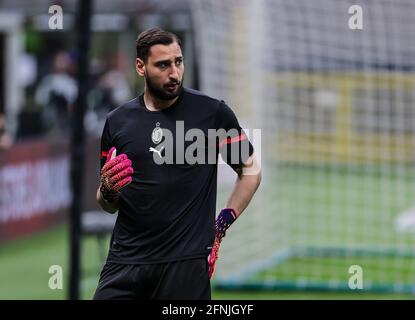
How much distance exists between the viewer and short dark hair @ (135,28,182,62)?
633cm

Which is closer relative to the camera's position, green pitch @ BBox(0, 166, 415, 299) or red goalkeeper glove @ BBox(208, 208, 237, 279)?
red goalkeeper glove @ BBox(208, 208, 237, 279)

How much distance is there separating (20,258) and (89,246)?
1254 mm

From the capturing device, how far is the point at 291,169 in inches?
604

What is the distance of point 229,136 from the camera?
255 inches

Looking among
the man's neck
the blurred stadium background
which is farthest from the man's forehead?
the blurred stadium background

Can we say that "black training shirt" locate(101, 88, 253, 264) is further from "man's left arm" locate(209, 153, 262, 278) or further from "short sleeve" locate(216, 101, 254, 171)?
"man's left arm" locate(209, 153, 262, 278)

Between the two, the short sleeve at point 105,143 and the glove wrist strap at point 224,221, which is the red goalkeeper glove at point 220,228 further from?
the short sleeve at point 105,143

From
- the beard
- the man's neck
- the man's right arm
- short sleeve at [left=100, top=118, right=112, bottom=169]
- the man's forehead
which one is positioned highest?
the man's forehead

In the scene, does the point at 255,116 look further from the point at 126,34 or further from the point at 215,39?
the point at 126,34

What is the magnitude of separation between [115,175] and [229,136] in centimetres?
66

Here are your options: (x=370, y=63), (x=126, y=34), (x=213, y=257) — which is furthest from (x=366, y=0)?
(x=126, y=34)

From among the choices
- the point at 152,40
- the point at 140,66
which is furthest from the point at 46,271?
the point at 152,40

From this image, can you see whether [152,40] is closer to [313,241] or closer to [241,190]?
[241,190]

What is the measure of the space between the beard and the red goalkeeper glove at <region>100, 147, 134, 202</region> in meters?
0.37
